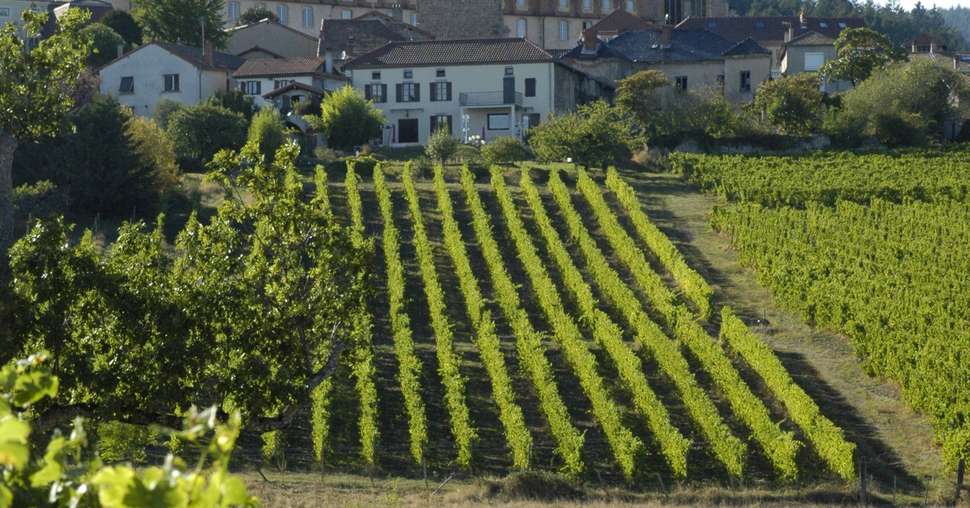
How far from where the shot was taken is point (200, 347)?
19125 millimetres

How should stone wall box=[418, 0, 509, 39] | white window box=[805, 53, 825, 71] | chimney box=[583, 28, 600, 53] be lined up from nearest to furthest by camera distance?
chimney box=[583, 28, 600, 53], white window box=[805, 53, 825, 71], stone wall box=[418, 0, 509, 39]

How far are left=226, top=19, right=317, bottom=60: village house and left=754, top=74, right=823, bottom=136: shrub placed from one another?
28997 mm

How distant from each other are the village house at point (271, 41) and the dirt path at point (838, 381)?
4272cm

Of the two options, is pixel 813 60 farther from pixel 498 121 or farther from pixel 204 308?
pixel 204 308

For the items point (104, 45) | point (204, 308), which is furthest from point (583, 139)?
point (204, 308)

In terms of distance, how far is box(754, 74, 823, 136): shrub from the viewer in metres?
70.4

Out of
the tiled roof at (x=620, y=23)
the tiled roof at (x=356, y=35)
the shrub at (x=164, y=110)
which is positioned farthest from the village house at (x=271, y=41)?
the shrub at (x=164, y=110)

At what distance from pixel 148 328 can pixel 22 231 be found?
2880cm

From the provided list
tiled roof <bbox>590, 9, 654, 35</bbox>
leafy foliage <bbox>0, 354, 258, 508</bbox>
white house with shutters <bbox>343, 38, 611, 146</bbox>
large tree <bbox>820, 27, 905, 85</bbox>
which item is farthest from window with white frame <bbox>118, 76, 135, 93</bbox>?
leafy foliage <bbox>0, 354, 258, 508</bbox>

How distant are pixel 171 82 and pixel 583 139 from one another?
21629 millimetres

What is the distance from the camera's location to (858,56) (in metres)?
80.8

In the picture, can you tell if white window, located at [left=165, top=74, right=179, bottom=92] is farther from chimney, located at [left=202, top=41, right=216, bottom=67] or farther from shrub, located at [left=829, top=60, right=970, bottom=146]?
shrub, located at [left=829, top=60, right=970, bottom=146]

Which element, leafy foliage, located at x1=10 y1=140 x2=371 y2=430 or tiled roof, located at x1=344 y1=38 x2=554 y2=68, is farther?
tiled roof, located at x1=344 y1=38 x2=554 y2=68

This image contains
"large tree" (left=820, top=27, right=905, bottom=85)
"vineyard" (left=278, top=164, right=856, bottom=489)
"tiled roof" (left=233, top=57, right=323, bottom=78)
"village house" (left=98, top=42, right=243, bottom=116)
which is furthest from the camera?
"large tree" (left=820, top=27, right=905, bottom=85)
